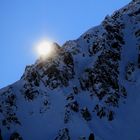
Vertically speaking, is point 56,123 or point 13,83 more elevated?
point 13,83

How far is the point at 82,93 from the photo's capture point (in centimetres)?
11244

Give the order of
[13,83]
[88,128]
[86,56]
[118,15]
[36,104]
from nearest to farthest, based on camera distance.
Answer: [88,128] → [36,104] → [13,83] → [86,56] → [118,15]

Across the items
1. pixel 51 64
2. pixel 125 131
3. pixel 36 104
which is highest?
pixel 51 64

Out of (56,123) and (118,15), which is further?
(118,15)

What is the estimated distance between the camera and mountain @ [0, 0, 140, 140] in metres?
101

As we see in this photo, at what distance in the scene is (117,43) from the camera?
5162 inches

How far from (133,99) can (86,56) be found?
20.7 m

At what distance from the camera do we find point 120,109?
110m

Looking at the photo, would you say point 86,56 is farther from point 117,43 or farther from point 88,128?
point 88,128

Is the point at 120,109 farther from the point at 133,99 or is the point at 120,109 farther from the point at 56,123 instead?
the point at 56,123

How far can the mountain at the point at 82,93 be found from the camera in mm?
100738

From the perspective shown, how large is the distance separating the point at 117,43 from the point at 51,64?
24.1 metres

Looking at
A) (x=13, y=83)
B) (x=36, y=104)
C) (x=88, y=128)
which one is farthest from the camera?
(x=13, y=83)

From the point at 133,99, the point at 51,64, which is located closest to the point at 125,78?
A: the point at 133,99
